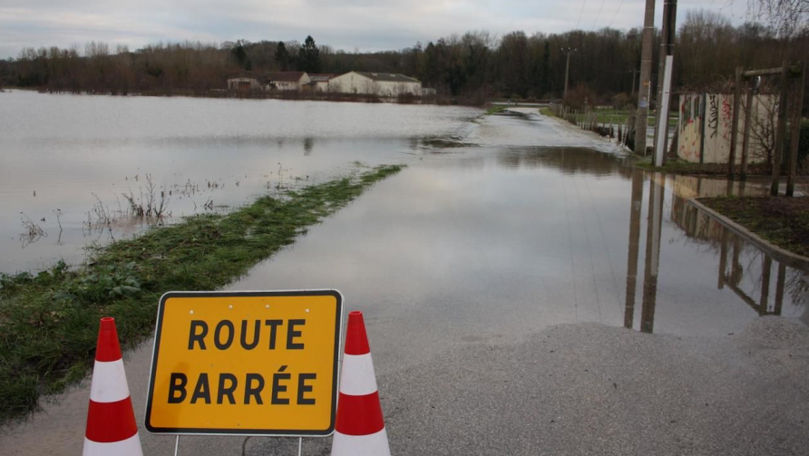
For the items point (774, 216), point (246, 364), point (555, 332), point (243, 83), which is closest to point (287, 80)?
point (243, 83)

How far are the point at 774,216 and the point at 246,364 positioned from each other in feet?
30.5

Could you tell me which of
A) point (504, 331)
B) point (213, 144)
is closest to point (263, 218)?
point (504, 331)

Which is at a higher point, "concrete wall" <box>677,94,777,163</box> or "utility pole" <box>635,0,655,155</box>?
"utility pole" <box>635,0,655,155</box>

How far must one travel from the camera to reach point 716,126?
18375 millimetres

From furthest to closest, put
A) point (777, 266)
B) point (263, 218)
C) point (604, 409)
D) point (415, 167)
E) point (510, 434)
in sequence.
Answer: point (415, 167), point (263, 218), point (777, 266), point (604, 409), point (510, 434)

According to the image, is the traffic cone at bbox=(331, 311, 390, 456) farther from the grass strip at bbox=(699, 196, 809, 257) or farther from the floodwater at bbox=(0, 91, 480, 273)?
the floodwater at bbox=(0, 91, 480, 273)

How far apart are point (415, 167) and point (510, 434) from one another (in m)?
16.1

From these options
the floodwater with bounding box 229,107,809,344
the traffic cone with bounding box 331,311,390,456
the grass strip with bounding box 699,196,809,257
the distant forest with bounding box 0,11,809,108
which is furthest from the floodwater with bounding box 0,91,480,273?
the distant forest with bounding box 0,11,809,108

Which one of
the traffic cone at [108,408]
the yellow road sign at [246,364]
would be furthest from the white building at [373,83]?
the traffic cone at [108,408]

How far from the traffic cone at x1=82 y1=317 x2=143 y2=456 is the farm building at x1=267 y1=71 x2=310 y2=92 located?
13969 cm

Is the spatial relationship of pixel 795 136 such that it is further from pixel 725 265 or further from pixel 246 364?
pixel 246 364

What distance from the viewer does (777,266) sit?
809 cm

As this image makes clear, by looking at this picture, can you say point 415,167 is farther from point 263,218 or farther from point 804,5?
point 804,5

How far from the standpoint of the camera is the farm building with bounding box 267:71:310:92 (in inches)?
5551
